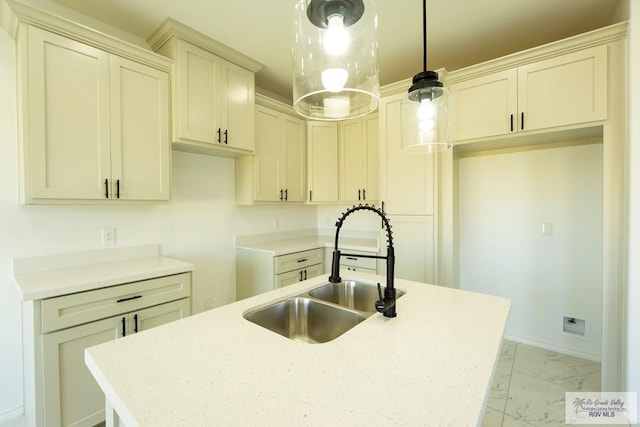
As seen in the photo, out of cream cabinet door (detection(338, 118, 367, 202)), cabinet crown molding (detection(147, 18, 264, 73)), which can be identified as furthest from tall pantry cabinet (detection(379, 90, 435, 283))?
cabinet crown molding (detection(147, 18, 264, 73))

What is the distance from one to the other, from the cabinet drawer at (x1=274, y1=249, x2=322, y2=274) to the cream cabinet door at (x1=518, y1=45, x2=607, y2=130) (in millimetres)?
2190

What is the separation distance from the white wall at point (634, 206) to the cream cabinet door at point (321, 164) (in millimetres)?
2401

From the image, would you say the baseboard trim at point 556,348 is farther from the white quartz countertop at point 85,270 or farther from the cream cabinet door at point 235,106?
the cream cabinet door at point 235,106

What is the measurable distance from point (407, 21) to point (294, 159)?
1.70 metres

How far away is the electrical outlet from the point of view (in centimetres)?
208

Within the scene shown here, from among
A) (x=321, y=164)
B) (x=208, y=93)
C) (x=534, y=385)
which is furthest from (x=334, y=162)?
(x=534, y=385)

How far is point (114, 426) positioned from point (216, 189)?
7.09ft

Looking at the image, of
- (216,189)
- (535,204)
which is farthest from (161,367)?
(535,204)

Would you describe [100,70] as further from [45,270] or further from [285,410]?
[285,410]

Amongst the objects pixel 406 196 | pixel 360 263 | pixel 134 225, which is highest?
pixel 406 196

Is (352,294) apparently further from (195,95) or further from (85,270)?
(195,95)

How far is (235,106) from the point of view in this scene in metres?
2.53

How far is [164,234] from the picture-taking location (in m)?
2.42

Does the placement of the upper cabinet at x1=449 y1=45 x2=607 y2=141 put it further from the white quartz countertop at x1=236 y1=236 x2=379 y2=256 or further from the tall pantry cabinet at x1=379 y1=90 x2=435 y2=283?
the white quartz countertop at x1=236 y1=236 x2=379 y2=256
